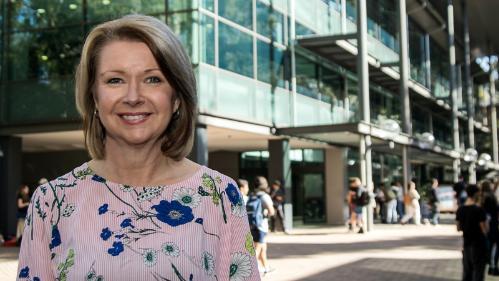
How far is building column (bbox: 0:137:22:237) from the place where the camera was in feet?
68.2

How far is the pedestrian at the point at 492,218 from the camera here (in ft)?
36.2

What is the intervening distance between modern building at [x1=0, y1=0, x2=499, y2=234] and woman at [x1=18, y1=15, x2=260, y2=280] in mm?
16462

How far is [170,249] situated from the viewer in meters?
1.87

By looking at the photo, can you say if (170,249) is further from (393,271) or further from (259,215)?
(393,271)

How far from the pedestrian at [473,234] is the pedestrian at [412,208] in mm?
16931

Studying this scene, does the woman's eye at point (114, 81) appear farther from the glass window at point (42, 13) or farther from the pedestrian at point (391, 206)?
the pedestrian at point (391, 206)

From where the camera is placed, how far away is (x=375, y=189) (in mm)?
32781

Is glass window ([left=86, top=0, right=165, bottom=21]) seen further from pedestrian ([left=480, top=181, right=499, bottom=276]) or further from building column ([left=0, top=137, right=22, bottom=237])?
pedestrian ([left=480, top=181, right=499, bottom=276])

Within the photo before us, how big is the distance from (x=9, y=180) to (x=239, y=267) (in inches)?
807

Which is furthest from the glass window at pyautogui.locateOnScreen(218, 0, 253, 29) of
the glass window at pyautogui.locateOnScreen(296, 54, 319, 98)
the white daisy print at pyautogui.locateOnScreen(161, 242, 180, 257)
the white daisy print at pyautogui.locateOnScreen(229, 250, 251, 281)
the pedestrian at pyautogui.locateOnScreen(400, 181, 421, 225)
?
the white daisy print at pyautogui.locateOnScreen(161, 242, 180, 257)

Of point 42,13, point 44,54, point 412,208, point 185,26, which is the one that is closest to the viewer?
point 185,26

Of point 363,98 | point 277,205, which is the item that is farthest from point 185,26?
point 363,98

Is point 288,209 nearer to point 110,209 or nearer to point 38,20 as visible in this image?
point 38,20

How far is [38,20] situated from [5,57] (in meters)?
1.56
